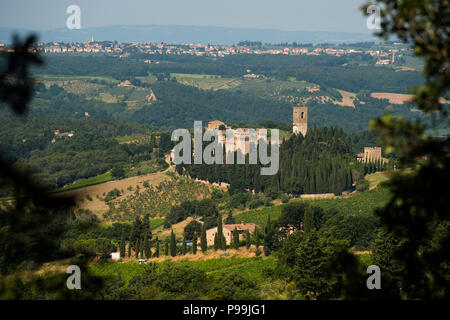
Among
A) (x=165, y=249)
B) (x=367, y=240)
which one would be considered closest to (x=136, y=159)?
(x=165, y=249)

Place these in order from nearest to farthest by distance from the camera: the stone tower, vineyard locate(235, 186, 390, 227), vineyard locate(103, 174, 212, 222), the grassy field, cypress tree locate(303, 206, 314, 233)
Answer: cypress tree locate(303, 206, 314, 233) → vineyard locate(235, 186, 390, 227) → vineyard locate(103, 174, 212, 222) → the grassy field → the stone tower

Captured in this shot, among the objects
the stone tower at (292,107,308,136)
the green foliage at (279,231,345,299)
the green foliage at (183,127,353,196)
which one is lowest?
the green foliage at (183,127,353,196)

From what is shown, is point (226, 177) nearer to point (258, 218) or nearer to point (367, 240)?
point (258, 218)

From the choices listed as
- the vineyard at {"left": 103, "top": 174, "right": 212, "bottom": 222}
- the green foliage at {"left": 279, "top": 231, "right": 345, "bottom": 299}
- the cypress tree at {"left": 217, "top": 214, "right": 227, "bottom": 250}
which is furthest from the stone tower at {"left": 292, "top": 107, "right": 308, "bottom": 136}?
the green foliage at {"left": 279, "top": 231, "right": 345, "bottom": 299}

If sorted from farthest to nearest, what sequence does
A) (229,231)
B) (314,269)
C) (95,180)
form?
1. (95,180)
2. (229,231)
3. (314,269)

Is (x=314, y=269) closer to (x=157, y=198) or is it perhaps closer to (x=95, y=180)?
(x=157, y=198)

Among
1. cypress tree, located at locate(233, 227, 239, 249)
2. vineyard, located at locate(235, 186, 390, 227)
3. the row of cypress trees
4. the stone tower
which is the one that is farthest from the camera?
the stone tower

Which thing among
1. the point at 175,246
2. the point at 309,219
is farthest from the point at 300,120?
the point at 175,246

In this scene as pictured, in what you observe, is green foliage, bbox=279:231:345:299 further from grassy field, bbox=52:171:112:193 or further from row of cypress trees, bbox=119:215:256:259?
grassy field, bbox=52:171:112:193

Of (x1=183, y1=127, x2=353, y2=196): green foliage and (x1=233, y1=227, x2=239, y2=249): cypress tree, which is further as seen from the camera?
(x1=183, y1=127, x2=353, y2=196): green foliage

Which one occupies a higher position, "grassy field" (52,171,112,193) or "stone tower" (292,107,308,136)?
"stone tower" (292,107,308,136)
